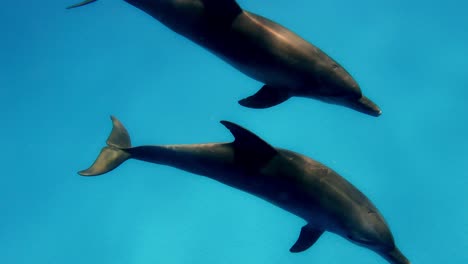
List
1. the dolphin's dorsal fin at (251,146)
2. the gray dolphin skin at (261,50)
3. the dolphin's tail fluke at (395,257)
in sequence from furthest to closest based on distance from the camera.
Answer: the dolphin's tail fluke at (395,257) < the gray dolphin skin at (261,50) < the dolphin's dorsal fin at (251,146)

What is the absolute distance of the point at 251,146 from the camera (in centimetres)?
712

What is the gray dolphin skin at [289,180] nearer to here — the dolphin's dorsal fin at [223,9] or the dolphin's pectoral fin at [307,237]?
the dolphin's pectoral fin at [307,237]

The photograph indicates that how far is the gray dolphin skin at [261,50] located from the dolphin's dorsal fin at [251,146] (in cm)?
65

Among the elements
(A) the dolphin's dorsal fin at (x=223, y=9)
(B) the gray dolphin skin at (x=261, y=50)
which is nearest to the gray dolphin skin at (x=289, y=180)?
(B) the gray dolphin skin at (x=261, y=50)

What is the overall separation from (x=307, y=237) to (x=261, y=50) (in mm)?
3369

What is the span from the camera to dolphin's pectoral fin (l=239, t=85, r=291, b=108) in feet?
24.3

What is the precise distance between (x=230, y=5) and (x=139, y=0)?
1.45 meters

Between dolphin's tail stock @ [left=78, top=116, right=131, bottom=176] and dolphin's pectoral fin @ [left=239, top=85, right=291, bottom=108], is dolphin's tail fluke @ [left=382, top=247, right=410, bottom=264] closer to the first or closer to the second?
dolphin's pectoral fin @ [left=239, top=85, right=291, bottom=108]

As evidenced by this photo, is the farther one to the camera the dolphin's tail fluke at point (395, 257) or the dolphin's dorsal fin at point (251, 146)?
the dolphin's tail fluke at point (395, 257)

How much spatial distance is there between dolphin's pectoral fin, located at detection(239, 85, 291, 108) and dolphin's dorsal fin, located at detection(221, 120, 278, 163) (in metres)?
0.63

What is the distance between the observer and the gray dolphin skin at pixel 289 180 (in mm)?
7168

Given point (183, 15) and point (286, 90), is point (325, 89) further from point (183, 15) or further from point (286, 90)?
point (183, 15)

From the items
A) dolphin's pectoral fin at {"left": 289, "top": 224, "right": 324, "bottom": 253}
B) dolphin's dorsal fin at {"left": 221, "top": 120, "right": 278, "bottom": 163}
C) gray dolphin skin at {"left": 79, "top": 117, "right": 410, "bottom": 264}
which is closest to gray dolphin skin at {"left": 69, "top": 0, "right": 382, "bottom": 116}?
dolphin's dorsal fin at {"left": 221, "top": 120, "right": 278, "bottom": 163}

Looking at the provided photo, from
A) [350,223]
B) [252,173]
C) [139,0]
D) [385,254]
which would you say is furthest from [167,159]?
[385,254]
